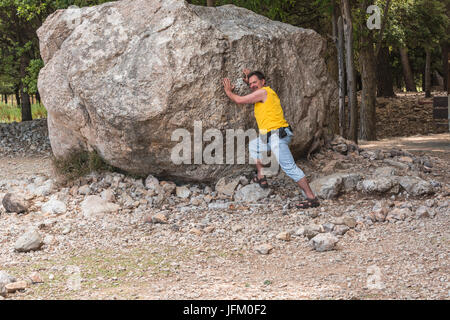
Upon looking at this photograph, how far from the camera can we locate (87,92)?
23.0 feet

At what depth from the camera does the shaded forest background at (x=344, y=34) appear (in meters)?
11.1

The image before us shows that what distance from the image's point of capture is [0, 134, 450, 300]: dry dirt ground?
4.42 meters

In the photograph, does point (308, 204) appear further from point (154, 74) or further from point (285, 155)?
point (154, 74)

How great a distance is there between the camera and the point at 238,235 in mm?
6012

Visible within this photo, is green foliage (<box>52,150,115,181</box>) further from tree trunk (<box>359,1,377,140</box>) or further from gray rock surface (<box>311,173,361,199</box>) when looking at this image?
tree trunk (<box>359,1,377,140</box>)

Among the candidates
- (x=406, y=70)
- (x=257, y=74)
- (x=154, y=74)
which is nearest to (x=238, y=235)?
(x=257, y=74)

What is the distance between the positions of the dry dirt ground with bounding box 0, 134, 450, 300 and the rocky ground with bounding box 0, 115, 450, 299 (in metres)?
0.01

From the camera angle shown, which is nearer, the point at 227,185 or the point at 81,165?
the point at 227,185

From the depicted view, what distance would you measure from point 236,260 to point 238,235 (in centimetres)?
73

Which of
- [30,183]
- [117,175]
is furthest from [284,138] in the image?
[30,183]

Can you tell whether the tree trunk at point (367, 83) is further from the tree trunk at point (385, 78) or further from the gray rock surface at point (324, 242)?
the gray rock surface at point (324, 242)

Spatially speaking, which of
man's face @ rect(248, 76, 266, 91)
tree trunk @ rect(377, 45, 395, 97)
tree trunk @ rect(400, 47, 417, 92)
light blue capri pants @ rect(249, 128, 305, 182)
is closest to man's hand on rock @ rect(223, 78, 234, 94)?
man's face @ rect(248, 76, 266, 91)

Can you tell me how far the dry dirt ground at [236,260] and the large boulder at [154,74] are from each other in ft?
3.54

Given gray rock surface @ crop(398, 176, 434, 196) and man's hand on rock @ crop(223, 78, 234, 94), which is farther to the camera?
gray rock surface @ crop(398, 176, 434, 196)
